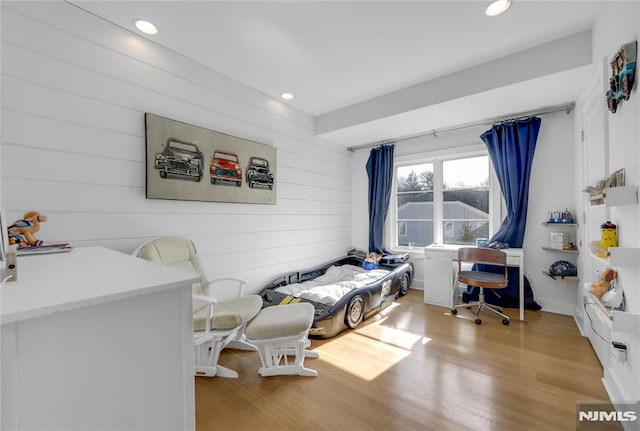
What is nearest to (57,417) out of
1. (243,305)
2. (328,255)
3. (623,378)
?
(243,305)

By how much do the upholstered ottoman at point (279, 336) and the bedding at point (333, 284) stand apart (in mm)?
705

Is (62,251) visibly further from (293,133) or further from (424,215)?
(424,215)

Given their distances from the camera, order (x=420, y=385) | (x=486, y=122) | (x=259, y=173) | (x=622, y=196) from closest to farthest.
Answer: (x=622, y=196)
(x=420, y=385)
(x=259, y=173)
(x=486, y=122)

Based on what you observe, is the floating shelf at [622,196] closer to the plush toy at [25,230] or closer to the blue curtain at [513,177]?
the blue curtain at [513,177]

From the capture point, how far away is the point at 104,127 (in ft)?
6.78

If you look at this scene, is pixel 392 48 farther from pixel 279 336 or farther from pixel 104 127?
pixel 279 336

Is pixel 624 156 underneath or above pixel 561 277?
above

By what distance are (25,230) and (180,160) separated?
1156 millimetres

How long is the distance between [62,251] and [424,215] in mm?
4219

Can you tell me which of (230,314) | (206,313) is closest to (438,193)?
(230,314)

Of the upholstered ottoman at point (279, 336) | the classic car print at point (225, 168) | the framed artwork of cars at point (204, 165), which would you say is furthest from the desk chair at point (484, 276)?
the classic car print at point (225, 168)

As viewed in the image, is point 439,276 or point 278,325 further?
point 439,276

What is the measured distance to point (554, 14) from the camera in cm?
206

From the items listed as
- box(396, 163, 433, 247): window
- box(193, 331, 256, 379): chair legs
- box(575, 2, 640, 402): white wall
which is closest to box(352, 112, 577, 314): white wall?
box(396, 163, 433, 247): window
